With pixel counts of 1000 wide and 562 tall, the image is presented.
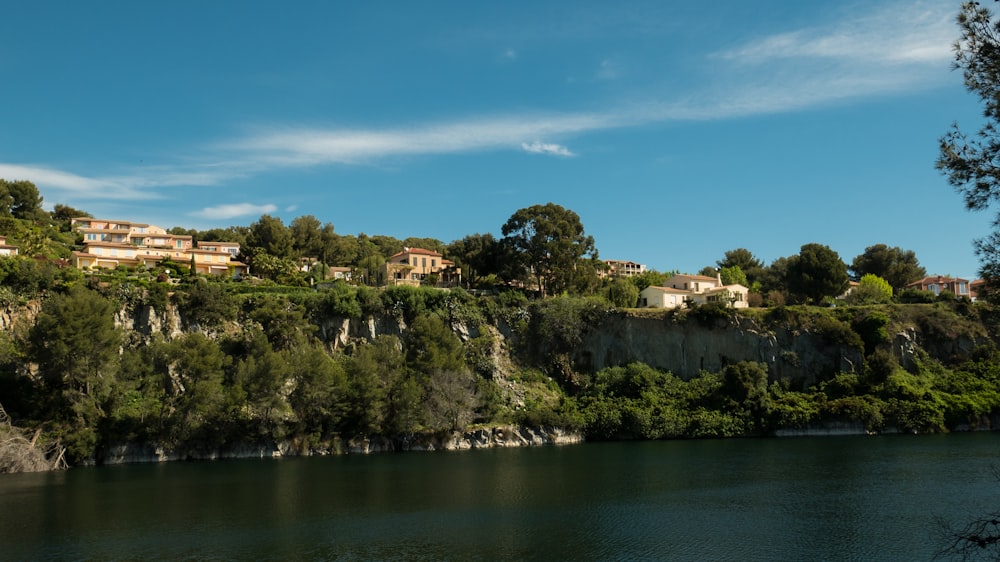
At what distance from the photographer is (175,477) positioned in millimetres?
42438

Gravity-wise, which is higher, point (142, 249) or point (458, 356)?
point (142, 249)

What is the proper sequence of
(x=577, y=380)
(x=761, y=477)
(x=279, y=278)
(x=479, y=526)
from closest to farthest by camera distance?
(x=479, y=526), (x=761, y=477), (x=577, y=380), (x=279, y=278)

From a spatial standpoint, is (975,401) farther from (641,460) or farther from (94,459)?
(94,459)

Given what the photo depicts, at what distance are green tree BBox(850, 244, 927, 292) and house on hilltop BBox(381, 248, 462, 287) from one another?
185ft

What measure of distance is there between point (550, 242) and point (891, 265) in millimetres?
53023

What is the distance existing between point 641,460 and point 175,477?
28.1 metres

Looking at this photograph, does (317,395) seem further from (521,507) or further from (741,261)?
(741,261)

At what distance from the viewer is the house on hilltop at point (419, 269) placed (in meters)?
86.2

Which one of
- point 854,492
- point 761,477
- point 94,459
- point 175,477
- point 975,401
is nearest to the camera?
point 854,492

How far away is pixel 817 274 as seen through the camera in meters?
79.9

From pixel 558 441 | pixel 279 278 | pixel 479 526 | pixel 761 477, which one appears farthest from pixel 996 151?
pixel 279 278

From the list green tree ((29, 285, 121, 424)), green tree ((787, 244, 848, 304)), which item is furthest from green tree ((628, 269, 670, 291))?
green tree ((29, 285, 121, 424))

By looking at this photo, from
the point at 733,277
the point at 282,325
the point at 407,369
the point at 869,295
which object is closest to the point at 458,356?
the point at 407,369

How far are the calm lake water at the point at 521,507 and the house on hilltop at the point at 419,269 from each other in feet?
131
